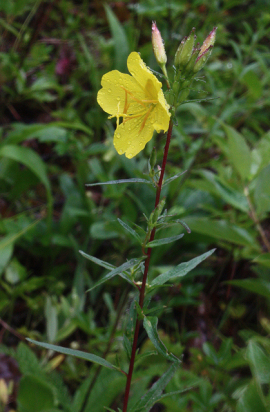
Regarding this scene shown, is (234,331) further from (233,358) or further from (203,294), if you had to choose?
(233,358)

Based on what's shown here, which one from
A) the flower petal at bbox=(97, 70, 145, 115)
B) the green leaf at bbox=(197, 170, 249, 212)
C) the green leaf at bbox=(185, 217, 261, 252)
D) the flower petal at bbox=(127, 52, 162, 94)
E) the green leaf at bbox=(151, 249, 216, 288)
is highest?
the flower petal at bbox=(127, 52, 162, 94)

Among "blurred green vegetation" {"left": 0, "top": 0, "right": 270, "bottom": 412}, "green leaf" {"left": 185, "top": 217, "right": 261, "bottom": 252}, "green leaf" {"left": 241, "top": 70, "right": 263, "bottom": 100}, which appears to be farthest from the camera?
"green leaf" {"left": 241, "top": 70, "right": 263, "bottom": 100}

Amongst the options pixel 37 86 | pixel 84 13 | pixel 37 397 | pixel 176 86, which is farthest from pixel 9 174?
pixel 84 13

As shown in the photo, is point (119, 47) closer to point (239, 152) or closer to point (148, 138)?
point (239, 152)

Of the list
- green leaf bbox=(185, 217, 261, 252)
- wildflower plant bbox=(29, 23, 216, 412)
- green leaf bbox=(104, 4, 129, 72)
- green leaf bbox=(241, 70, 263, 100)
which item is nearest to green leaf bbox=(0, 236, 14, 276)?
green leaf bbox=(185, 217, 261, 252)

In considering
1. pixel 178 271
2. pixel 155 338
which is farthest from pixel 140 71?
pixel 155 338

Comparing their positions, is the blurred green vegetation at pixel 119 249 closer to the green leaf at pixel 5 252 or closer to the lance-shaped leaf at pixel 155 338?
the green leaf at pixel 5 252

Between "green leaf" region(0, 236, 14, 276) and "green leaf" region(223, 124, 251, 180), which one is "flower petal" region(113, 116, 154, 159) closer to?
"green leaf" region(223, 124, 251, 180)

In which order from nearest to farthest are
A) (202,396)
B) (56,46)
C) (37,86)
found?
(202,396) < (37,86) < (56,46)
